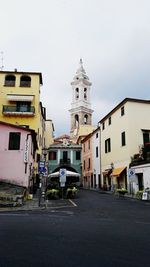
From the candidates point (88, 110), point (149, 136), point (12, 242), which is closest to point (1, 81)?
point (149, 136)

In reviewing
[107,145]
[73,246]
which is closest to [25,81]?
[107,145]

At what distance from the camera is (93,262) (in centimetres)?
495

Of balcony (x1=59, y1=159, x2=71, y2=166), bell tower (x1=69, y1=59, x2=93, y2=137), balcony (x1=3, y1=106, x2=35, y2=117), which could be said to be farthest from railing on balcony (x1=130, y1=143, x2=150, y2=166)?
bell tower (x1=69, y1=59, x2=93, y2=137)

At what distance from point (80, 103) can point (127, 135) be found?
150 ft

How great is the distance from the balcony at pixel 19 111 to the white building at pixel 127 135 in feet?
32.8

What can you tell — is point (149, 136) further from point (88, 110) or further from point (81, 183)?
point (88, 110)

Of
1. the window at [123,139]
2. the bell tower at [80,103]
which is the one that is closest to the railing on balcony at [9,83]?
the window at [123,139]

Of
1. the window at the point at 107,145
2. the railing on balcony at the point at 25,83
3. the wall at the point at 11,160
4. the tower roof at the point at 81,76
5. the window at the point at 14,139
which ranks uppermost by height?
the tower roof at the point at 81,76

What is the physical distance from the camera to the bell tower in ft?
241

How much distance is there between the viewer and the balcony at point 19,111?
109 feet

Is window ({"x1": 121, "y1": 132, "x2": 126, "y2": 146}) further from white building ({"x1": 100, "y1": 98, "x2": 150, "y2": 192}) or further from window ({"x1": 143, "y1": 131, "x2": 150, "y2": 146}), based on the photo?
window ({"x1": 143, "y1": 131, "x2": 150, "y2": 146})

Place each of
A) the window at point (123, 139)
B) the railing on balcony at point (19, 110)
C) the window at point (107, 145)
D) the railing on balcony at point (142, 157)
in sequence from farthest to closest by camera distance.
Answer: the window at point (107, 145) → the railing on balcony at point (19, 110) → the window at point (123, 139) → the railing on balcony at point (142, 157)

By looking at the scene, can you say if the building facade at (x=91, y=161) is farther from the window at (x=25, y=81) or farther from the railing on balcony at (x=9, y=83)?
the railing on balcony at (x=9, y=83)

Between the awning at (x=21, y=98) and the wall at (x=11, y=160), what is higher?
the awning at (x=21, y=98)
